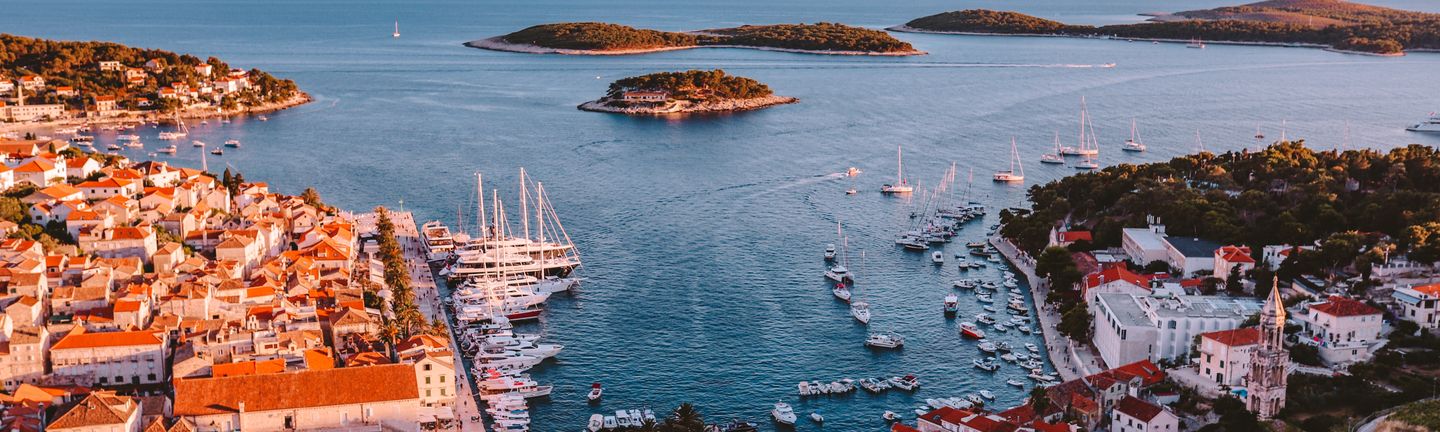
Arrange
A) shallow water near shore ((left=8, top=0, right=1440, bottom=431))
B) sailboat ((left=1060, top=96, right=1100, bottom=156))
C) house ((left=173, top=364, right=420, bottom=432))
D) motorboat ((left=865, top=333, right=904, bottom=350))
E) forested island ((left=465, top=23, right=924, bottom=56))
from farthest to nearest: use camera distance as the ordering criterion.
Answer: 1. forested island ((left=465, top=23, right=924, bottom=56))
2. sailboat ((left=1060, top=96, right=1100, bottom=156))
3. motorboat ((left=865, top=333, right=904, bottom=350))
4. shallow water near shore ((left=8, top=0, right=1440, bottom=431))
5. house ((left=173, top=364, right=420, bottom=432))


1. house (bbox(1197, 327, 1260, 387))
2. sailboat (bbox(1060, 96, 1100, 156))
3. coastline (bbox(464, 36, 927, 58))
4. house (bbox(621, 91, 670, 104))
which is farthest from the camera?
coastline (bbox(464, 36, 927, 58))

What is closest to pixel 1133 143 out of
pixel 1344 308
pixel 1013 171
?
pixel 1013 171

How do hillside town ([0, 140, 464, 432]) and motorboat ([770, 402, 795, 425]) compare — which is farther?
motorboat ([770, 402, 795, 425])

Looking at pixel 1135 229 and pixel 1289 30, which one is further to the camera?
pixel 1289 30

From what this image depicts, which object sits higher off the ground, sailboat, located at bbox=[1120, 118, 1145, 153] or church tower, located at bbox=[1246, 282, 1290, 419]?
sailboat, located at bbox=[1120, 118, 1145, 153]

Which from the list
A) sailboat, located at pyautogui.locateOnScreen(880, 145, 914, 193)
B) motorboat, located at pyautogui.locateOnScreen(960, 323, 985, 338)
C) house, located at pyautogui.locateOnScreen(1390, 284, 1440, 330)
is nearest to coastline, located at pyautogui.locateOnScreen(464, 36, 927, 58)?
sailboat, located at pyautogui.locateOnScreen(880, 145, 914, 193)

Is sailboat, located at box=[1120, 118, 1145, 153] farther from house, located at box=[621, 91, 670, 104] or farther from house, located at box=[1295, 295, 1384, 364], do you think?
house, located at box=[1295, 295, 1384, 364]

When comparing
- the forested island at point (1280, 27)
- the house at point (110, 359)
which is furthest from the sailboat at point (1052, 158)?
the forested island at point (1280, 27)

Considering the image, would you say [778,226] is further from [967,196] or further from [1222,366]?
[1222,366]

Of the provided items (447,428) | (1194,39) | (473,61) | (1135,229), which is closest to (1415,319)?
(1135,229)
